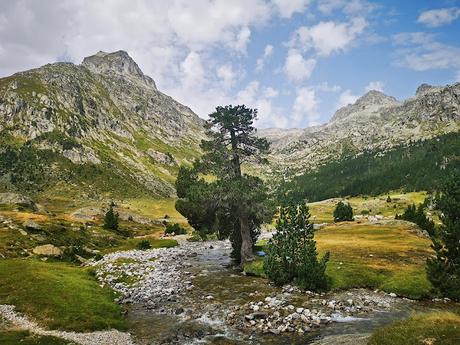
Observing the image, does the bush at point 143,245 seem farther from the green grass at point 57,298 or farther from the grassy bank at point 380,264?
the green grass at point 57,298

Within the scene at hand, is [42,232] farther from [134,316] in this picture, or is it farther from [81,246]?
[134,316]

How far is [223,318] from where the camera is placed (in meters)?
30.3

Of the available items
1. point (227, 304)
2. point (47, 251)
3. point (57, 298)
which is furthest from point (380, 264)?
point (47, 251)

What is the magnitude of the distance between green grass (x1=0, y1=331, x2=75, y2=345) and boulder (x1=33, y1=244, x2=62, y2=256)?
32.7 metres

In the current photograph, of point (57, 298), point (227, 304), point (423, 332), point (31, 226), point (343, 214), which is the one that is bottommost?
A: point (227, 304)

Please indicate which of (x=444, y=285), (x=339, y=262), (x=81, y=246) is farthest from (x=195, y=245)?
(x=444, y=285)

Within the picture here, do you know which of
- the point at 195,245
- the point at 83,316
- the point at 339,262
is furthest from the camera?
the point at 195,245

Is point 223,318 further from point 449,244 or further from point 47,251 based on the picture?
point 47,251

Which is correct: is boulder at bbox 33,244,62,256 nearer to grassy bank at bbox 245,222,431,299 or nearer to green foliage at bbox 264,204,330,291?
grassy bank at bbox 245,222,431,299

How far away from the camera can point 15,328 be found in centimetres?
2536

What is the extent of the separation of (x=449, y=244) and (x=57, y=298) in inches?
1287

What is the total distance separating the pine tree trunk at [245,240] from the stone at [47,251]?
2647 centimetres

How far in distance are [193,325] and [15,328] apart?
39.1 feet

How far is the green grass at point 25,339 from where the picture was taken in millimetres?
22641
